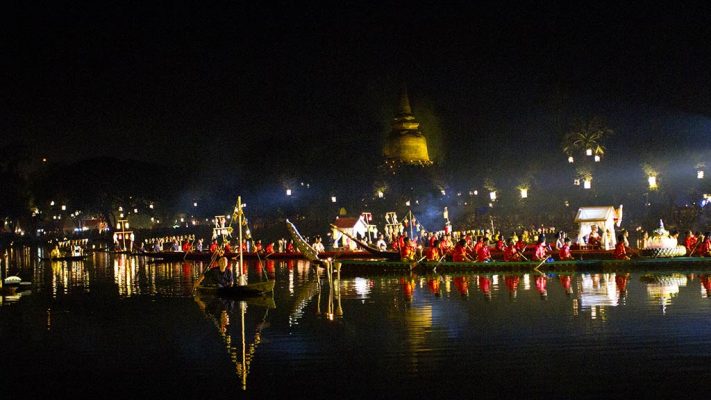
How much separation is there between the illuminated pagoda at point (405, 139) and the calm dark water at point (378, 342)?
5953 cm

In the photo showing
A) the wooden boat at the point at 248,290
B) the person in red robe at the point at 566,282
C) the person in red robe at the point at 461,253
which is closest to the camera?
the person in red robe at the point at 566,282

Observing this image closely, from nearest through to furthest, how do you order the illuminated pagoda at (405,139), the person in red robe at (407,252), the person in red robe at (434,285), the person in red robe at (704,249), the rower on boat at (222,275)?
the rower on boat at (222,275)
the person in red robe at (434,285)
the person in red robe at (704,249)
the person in red robe at (407,252)
the illuminated pagoda at (405,139)

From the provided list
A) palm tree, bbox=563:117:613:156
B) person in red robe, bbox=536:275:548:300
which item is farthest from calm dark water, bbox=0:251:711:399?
palm tree, bbox=563:117:613:156

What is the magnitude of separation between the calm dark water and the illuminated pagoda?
195 feet

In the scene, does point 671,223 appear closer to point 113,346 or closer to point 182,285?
point 182,285

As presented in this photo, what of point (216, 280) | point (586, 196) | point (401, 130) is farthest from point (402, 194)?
point (216, 280)

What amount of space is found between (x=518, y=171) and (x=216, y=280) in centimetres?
4822

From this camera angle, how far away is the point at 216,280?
25.0 m

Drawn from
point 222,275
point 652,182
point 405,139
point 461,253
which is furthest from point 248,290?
point 405,139

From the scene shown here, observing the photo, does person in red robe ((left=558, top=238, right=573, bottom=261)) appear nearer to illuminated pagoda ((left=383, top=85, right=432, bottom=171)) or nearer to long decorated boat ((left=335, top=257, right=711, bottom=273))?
long decorated boat ((left=335, top=257, right=711, bottom=273))

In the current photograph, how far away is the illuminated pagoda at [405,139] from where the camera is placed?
8675 cm

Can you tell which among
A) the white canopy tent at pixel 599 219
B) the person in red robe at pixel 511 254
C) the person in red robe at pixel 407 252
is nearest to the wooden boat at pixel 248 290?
the person in red robe at pixel 407 252

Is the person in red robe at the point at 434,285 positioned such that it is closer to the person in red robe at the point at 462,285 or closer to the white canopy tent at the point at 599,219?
the person in red robe at the point at 462,285

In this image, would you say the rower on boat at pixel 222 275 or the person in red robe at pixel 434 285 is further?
the person in red robe at pixel 434 285
